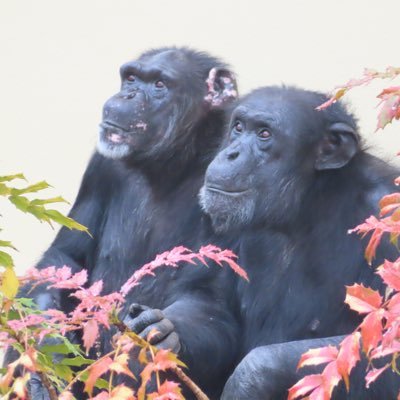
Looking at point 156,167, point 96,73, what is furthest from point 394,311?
point 96,73

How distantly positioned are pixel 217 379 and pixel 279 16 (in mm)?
2020

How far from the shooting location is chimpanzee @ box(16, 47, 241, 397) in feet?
15.9

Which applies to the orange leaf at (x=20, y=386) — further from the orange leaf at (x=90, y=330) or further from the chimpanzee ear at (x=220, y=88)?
the chimpanzee ear at (x=220, y=88)

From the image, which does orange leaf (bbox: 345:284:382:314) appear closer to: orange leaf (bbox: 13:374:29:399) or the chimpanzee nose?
orange leaf (bbox: 13:374:29:399)

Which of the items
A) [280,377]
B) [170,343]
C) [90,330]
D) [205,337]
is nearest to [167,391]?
[90,330]

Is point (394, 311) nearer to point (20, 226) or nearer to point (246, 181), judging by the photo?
point (246, 181)

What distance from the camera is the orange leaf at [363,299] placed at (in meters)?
2.35

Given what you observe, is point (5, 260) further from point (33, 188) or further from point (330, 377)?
point (330, 377)

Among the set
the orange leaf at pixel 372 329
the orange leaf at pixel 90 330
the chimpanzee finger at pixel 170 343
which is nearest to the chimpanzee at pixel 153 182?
the chimpanzee finger at pixel 170 343

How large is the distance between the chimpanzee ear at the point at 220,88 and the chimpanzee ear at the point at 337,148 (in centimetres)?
75

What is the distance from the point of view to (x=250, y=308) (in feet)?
14.8

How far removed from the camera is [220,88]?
5.17 meters

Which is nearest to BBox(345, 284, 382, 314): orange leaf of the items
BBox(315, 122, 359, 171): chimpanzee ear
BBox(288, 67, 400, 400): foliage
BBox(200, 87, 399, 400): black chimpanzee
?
BBox(288, 67, 400, 400): foliage

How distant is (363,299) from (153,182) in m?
2.77
